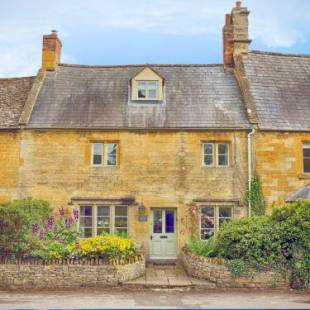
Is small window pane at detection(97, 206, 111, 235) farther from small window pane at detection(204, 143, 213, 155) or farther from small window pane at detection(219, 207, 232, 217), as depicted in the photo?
small window pane at detection(204, 143, 213, 155)

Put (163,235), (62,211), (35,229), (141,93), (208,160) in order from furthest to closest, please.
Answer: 1. (141,93)
2. (208,160)
3. (163,235)
4. (62,211)
5. (35,229)

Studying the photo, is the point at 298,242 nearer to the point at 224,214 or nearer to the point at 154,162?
the point at 224,214

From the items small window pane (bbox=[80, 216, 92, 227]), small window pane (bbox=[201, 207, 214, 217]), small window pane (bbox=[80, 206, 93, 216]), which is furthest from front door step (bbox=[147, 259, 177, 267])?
small window pane (bbox=[80, 206, 93, 216])

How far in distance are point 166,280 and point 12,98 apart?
13211mm

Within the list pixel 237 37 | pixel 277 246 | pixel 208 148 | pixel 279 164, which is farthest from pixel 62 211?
pixel 237 37

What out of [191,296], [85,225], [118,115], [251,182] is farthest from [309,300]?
[118,115]

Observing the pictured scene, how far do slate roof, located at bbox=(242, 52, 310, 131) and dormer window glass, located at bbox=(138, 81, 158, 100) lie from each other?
4980mm

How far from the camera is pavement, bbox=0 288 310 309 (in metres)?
11.9

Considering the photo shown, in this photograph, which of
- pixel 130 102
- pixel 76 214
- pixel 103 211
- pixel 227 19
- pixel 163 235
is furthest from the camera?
pixel 227 19

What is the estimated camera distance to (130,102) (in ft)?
71.7

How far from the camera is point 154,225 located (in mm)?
20125

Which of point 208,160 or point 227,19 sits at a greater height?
point 227,19

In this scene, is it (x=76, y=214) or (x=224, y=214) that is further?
(x=224, y=214)

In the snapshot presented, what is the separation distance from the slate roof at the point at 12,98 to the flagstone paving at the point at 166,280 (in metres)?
9.71
